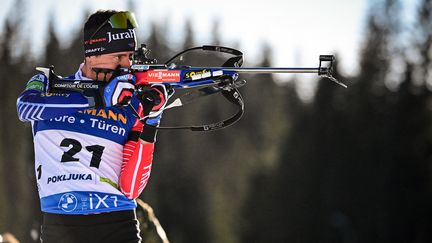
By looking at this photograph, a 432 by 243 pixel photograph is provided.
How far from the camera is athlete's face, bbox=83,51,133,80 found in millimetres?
6070

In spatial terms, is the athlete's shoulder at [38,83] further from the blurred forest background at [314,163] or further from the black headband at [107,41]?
the blurred forest background at [314,163]

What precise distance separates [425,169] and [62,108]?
4639 centimetres

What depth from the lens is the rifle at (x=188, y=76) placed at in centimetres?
582

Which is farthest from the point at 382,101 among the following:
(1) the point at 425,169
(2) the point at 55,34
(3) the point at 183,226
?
(2) the point at 55,34

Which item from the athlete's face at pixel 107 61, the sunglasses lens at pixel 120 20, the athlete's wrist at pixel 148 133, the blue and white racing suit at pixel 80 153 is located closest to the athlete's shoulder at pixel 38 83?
the blue and white racing suit at pixel 80 153

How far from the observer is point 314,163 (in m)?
60.5

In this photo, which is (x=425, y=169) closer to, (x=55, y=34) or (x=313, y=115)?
(x=313, y=115)

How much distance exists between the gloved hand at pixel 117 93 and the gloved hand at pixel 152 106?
0.19 m

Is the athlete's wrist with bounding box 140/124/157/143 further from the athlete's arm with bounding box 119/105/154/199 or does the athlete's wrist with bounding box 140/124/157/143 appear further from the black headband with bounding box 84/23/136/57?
the black headband with bounding box 84/23/136/57

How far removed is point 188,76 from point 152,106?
0.45 metres

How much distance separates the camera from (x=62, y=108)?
5695mm

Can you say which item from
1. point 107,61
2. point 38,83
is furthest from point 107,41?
point 38,83

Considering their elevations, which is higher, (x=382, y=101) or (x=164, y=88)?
(x=164, y=88)

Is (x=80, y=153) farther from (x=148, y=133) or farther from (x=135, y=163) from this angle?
(x=148, y=133)
